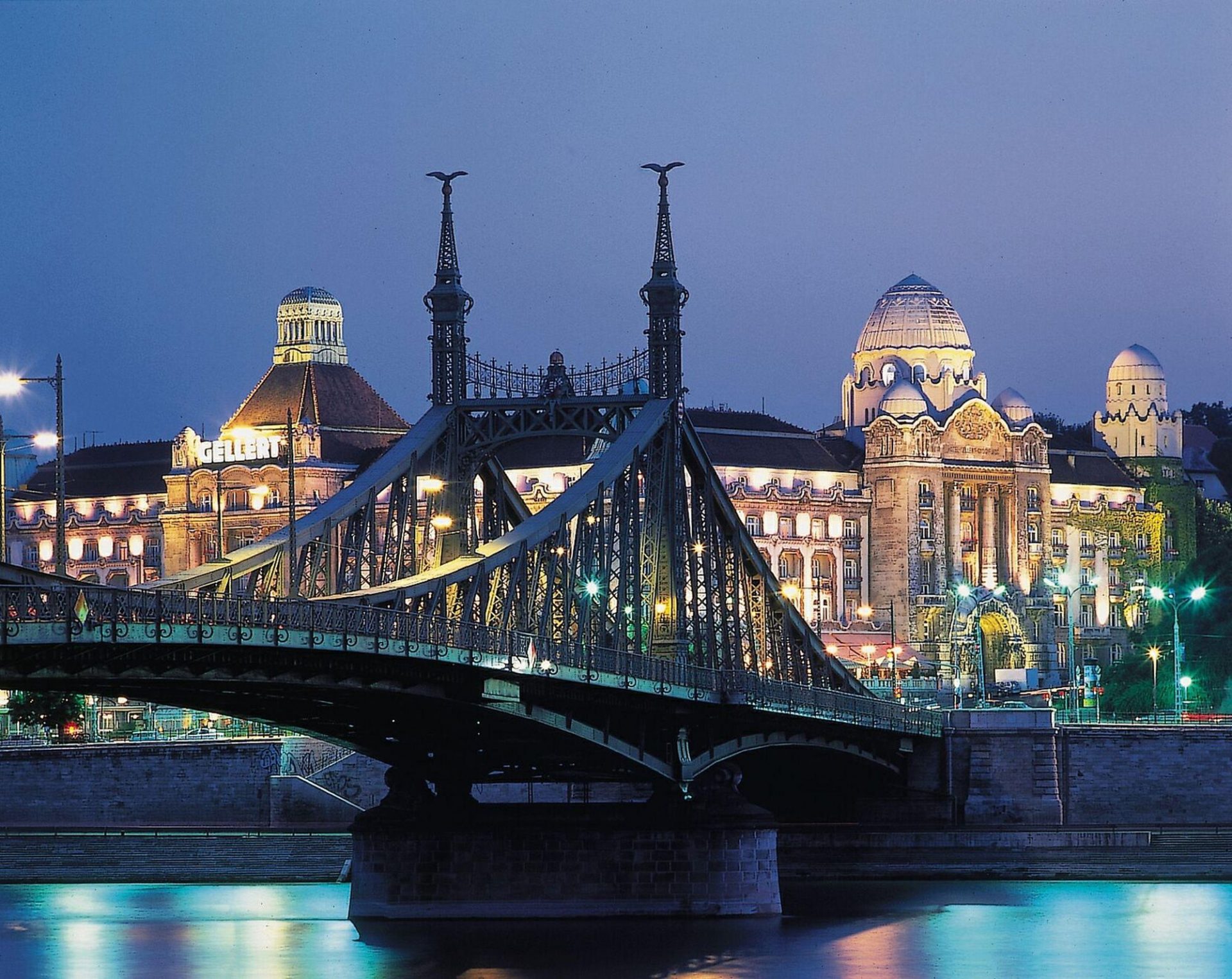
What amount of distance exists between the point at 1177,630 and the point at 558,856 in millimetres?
61163

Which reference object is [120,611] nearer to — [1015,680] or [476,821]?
[476,821]

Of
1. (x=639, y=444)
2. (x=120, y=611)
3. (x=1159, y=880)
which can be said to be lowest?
(x=1159, y=880)

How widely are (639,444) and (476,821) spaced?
43.7 feet

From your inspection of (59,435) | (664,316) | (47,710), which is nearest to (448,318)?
(664,316)

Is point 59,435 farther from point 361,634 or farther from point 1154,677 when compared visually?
point 1154,677

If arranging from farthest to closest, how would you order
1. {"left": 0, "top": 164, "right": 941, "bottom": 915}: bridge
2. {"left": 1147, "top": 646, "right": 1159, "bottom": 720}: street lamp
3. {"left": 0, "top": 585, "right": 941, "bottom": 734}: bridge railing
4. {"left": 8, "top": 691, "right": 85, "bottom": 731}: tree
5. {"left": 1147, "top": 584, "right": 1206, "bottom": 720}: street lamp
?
{"left": 1147, "top": 646, "right": 1159, "bottom": 720}: street lamp → {"left": 8, "top": 691, "right": 85, "bottom": 731}: tree → {"left": 1147, "top": 584, "right": 1206, "bottom": 720}: street lamp → {"left": 0, "top": 164, "right": 941, "bottom": 915}: bridge → {"left": 0, "top": 585, "right": 941, "bottom": 734}: bridge railing

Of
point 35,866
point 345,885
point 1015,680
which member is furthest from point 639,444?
point 1015,680

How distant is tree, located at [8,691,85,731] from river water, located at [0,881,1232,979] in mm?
39775

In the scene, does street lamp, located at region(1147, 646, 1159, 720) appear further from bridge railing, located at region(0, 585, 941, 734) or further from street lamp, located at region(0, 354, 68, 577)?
street lamp, located at region(0, 354, 68, 577)

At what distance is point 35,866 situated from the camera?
127 m

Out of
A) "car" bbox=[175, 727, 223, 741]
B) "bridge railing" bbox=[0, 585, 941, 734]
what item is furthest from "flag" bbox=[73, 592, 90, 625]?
"car" bbox=[175, 727, 223, 741]

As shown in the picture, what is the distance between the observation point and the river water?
3691 inches

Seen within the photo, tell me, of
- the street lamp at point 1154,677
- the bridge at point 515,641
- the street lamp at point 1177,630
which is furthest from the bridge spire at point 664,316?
the street lamp at point 1154,677

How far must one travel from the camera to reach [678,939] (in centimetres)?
9862
